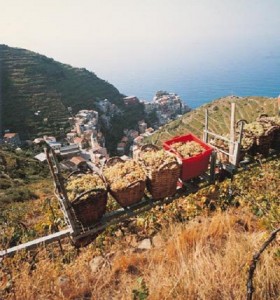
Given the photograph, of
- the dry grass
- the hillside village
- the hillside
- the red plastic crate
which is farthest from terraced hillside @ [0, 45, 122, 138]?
the dry grass

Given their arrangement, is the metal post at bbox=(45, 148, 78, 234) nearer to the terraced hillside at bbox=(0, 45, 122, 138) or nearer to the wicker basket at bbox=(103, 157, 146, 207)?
the wicker basket at bbox=(103, 157, 146, 207)

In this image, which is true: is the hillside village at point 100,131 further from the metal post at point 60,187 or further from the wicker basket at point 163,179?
the metal post at point 60,187

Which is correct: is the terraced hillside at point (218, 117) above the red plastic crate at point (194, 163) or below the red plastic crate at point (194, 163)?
below

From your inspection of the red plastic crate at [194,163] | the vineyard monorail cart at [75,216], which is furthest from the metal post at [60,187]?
the red plastic crate at [194,163]

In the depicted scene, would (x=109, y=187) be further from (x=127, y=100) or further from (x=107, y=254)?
(x=127, y=100)

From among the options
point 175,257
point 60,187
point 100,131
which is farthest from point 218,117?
point 60,187

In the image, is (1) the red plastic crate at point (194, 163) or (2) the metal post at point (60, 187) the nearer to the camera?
(2) the metal post at point (60, 187)
